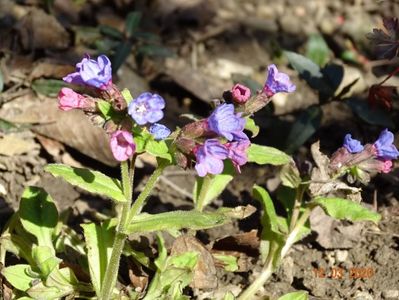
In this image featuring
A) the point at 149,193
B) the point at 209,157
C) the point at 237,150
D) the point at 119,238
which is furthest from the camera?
the point at 149,193

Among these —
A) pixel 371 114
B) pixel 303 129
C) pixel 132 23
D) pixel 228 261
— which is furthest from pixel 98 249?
pixel 132 23

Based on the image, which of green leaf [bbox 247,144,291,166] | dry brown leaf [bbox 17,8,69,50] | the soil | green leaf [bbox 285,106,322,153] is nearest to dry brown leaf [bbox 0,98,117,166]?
the soil

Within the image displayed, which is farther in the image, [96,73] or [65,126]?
[65,126]

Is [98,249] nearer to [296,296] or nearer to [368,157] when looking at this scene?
[296,296]

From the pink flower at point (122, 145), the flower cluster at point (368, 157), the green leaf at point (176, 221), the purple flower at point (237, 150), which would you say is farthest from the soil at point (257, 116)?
the pink flower at point (122, 145)

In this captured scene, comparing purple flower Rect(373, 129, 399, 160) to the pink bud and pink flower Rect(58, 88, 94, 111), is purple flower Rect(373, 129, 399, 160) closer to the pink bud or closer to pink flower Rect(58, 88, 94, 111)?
the pink bud

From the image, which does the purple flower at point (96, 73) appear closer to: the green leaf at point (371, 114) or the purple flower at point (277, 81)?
the purple flower at point (277, 81)
